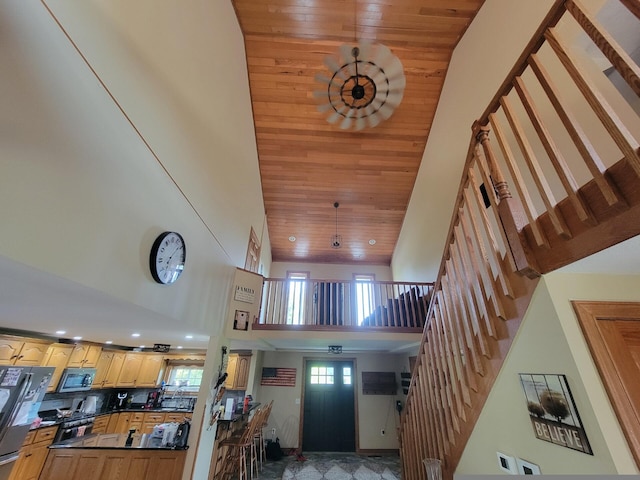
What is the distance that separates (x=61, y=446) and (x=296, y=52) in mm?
7170

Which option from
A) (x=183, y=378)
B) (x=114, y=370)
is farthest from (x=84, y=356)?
(x=183, y=378)

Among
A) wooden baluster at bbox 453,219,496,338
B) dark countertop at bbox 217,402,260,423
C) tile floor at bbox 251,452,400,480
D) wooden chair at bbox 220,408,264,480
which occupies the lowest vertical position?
tile floor at bbox 251,452,400,480

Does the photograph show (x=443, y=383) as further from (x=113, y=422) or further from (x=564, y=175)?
(x=113, y=422)

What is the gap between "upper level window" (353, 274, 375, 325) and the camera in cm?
490

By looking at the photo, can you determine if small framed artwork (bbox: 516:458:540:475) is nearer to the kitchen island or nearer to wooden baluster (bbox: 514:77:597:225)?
wooden baluster (bbox: 514:77:597:225)

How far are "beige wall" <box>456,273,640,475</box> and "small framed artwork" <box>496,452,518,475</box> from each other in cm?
3

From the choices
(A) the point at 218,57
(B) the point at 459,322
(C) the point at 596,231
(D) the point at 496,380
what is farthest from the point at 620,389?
(A) the point at 218,57

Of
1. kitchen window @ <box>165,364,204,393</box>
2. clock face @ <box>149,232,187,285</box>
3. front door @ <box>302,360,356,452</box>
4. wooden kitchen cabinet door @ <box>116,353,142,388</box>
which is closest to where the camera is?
clock face @ <box>149,232,187,285</box>

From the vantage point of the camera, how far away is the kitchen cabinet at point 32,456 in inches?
148

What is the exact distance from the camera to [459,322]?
84.8 inches

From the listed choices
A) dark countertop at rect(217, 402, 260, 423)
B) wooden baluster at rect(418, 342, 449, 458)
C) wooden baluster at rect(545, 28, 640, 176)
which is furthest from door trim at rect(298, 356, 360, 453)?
wooden baluster at rect(545, 28, 640, 176)

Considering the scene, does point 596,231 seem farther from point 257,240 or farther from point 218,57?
point 257,240

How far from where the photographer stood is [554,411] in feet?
4.64

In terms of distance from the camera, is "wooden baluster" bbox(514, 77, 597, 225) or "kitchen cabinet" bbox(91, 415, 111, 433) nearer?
"wooden baluster" bbox(514, 77, 597, 225)
